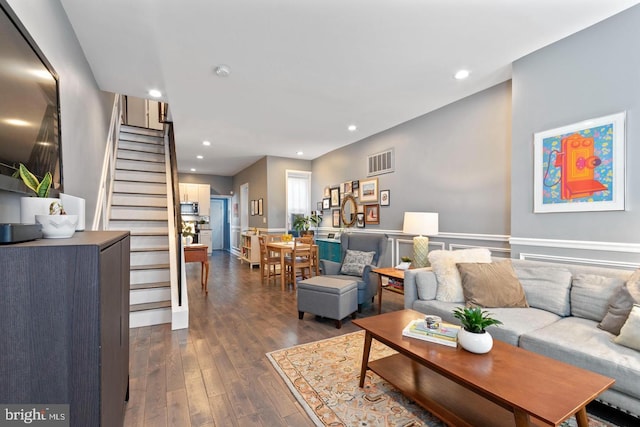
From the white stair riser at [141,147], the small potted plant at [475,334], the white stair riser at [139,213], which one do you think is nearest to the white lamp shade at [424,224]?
the small potted plant at [475,334]

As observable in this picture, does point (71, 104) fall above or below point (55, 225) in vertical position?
above

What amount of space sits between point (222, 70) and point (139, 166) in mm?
2952

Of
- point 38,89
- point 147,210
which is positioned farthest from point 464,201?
point 147,210

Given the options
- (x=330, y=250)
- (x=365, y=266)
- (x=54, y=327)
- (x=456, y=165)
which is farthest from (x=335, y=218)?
(x=54, y=327)

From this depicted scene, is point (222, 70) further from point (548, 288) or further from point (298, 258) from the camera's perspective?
point (548, 288)

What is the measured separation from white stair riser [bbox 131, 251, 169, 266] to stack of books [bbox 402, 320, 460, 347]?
3.27m

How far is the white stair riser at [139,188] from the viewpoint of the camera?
4.44 m

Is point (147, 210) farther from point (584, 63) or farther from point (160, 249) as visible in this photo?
point (584, 63)

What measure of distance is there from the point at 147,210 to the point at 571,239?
5.13m

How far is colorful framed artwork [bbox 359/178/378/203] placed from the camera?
518 cm

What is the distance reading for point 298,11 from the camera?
213 centimetres

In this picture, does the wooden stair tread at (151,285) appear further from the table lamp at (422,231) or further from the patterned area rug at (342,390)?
the table lamp at (422,231)

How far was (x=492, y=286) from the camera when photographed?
2457mm

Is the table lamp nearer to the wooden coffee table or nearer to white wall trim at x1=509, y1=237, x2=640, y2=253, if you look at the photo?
white wall trim at x1=509, y1=237, x2=640, y2=253
